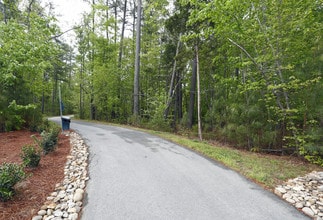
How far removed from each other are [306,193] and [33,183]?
4543 mm

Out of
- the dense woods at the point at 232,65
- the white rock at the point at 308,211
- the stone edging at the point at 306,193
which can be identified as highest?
the dense woods at the point at 232,65

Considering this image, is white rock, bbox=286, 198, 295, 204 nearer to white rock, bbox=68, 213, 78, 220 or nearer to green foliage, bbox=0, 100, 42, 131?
white rock, bbox=68, 213, 78, 220

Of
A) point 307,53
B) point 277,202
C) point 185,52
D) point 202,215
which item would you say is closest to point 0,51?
point 185,52

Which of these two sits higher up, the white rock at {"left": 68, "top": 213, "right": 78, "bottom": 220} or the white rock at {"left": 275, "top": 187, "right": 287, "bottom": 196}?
the white rock at {"left": 275, "top": 187, "right": 287, "bottom": 196}

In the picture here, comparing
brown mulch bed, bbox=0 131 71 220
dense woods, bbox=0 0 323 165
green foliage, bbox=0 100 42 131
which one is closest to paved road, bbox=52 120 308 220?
brown mulch bed, bbox=0 131 71 220

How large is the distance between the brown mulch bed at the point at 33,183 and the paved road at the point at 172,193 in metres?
0.62

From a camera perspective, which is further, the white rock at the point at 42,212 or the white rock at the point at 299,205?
the white rock at the point at 299,205

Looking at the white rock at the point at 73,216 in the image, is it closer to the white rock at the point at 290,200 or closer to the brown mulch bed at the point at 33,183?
the brown mulch bed at the point at 33,183

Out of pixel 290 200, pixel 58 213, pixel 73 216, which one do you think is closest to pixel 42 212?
pixel 58 213

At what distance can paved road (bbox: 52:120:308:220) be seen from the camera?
6.86 ft

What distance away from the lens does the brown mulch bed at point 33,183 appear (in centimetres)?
207

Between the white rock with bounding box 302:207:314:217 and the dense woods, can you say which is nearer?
the white rock with bounding box 302:207:314:217

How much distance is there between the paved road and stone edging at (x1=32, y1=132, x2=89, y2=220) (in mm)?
124

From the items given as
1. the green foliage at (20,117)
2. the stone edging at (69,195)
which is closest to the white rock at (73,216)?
the stone edging at (69,195)
